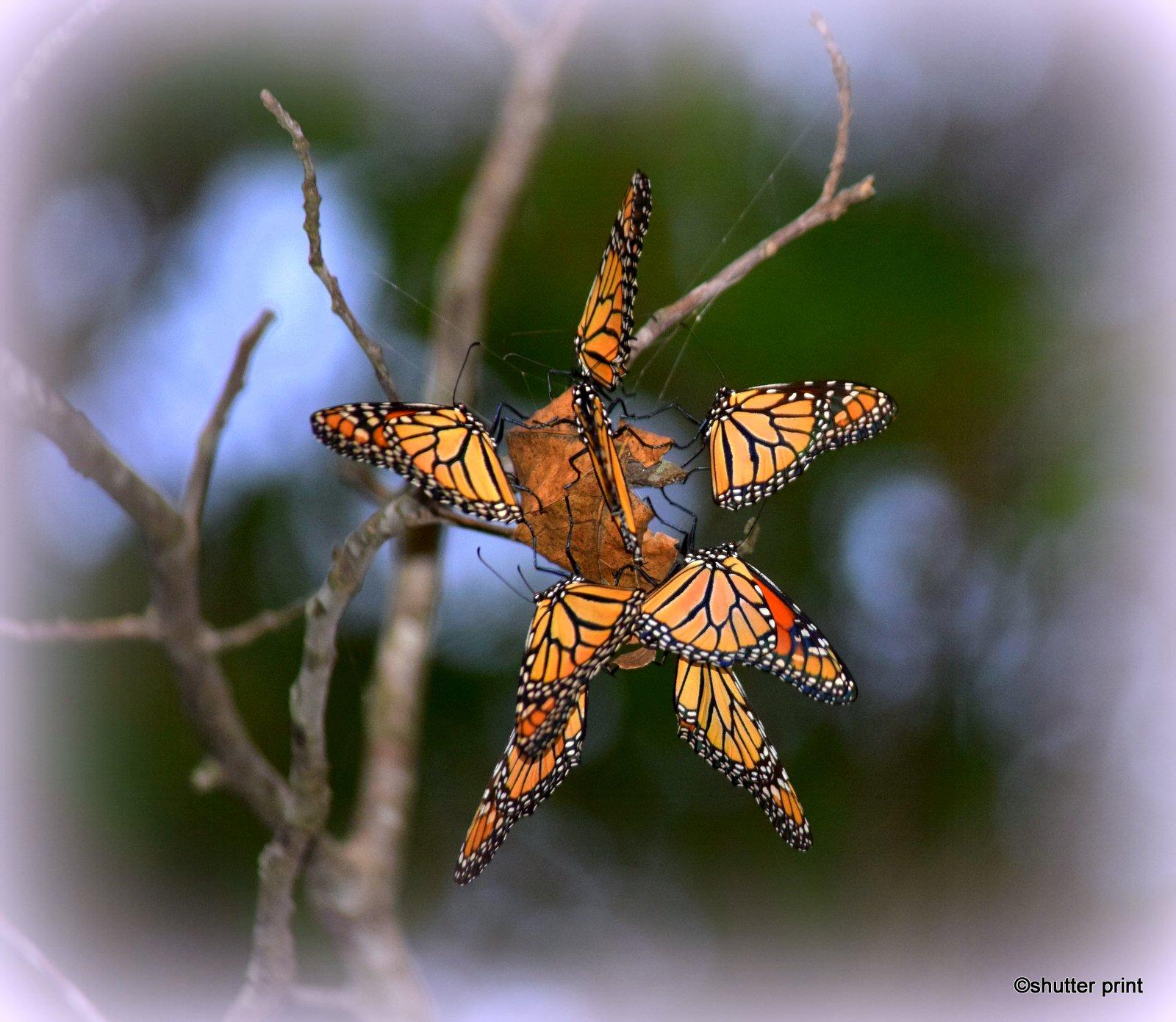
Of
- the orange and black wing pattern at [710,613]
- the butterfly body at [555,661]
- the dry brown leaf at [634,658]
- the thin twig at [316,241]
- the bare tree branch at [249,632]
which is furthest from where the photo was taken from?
the bare tree branch at [249,632]

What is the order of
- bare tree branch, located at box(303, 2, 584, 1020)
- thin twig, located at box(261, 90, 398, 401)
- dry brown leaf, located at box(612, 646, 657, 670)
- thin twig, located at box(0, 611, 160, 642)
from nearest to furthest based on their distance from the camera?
thin twig, located at box(261, 90, 398, 401)
dry brown leaf, located at box(612, 646, 657, 670)
thin twig, located at box(0, 611, 160, 642)
bare tree branch, located at box(303, 2, 584, 1020)

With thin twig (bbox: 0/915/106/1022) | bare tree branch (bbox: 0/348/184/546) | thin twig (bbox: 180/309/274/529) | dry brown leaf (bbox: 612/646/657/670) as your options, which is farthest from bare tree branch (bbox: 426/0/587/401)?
thin twig (bbox: 0/915/106/1022)

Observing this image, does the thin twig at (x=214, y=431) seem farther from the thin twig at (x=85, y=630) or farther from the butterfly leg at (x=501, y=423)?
the butterfly leg at (x=501, y=423)

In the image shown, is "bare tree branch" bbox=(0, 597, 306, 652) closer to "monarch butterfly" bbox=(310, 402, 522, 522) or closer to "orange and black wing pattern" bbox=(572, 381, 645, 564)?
"monarch butterfly" bbox=(310, 402, 522, 522)

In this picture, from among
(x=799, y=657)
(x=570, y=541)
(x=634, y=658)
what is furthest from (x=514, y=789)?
(x=799, y=657)

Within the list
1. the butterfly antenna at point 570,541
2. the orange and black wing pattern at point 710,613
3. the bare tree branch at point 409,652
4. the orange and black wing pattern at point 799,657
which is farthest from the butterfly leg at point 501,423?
the bare tree branch at point 409,652

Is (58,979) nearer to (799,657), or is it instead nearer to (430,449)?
(430,449)

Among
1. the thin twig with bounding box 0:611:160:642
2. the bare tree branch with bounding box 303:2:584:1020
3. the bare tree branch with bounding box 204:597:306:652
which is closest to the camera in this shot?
the thin twig with bounding box 0:611:160:642

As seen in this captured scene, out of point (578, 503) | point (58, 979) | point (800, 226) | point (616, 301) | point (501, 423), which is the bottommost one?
point (58, 979)

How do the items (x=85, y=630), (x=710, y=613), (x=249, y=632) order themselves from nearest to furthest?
1. (x=710, y=613)
2. (x=85, y=630)
3. (x=249, y=632)
